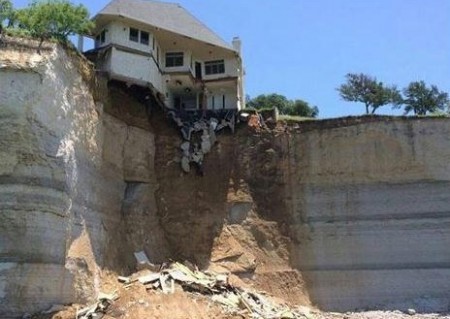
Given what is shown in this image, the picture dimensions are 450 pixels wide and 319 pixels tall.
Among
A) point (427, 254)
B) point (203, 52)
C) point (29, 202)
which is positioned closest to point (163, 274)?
point (29, 202)

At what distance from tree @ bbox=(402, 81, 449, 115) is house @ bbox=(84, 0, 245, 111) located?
1429 centimetres

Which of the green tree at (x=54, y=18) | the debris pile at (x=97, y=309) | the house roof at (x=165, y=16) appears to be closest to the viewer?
the debris pile at (x=97, y=309)

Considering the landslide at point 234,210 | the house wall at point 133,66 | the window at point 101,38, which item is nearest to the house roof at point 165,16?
the window at point 101,38

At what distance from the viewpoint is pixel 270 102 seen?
5281cm

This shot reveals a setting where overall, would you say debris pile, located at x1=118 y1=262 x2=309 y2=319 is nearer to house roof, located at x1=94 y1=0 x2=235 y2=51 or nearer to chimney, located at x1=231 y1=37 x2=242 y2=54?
house roof, located at x1=94 y1=0 x2=235 y2=51

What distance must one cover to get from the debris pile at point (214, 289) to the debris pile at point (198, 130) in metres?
7.96

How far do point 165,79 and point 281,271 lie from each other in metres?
13.1

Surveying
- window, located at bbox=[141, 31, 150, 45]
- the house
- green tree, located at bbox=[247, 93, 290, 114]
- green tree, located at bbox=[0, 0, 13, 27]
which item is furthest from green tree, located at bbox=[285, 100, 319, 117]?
green tree, located at bbox=[0, 0, 13, 27]

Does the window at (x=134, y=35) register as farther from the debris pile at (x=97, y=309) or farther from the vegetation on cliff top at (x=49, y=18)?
the debris pile at (x=97, y=309)

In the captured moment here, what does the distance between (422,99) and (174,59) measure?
20153 mm

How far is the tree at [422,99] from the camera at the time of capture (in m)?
45.6

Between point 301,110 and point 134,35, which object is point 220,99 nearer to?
point 134,35

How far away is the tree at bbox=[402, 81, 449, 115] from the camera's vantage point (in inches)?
1795

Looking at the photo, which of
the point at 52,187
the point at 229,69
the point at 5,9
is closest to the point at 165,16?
the point at 229,69
